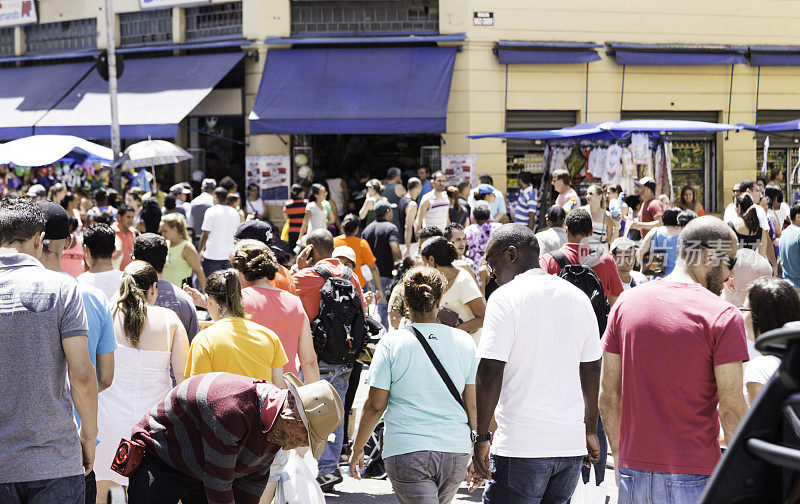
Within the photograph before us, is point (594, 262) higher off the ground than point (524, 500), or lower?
higher

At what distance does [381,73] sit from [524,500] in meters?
13.5

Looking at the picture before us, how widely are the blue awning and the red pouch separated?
42.3 feet

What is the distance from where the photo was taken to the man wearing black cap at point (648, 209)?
12.4 m

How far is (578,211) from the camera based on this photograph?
6.82 m

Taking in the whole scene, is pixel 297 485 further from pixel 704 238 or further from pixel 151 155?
pixel 151 155

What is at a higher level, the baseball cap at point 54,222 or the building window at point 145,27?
the building window at point 145,27

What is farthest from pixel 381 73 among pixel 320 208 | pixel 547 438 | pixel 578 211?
pixel 547 438

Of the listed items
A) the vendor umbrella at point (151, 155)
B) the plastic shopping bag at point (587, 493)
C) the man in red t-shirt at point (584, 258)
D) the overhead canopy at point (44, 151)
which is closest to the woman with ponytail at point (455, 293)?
the man in red t-shirt at point (584, 258)

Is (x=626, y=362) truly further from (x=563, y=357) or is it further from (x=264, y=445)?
(x=264, y=445)

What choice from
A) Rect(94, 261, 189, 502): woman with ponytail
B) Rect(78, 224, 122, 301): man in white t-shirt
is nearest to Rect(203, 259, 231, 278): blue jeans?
Rect(78, 224, 122, 301): man in white t-shirt

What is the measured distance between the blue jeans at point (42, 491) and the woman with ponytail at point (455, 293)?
3.35 m

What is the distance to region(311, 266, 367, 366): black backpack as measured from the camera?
6715 millimetres

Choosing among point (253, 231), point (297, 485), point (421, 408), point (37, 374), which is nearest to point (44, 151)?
point (253, 231)

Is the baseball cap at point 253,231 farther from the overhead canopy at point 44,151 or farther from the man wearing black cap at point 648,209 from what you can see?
the overhead canopy at point 44,151
